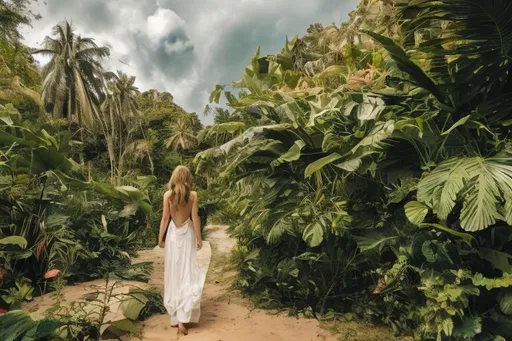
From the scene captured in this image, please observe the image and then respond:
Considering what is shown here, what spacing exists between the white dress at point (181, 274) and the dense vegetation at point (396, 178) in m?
0.98

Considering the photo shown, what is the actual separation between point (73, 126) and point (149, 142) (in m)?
6.68

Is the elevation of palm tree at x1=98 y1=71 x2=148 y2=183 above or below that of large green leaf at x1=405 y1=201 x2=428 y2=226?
Result: above

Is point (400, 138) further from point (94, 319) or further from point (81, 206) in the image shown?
point (81, 206)

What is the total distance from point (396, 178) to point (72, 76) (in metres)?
26.8

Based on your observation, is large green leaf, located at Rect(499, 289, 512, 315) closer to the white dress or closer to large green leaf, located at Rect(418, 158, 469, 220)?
large green leaf, located at Rect(418, 158, 469, 220)

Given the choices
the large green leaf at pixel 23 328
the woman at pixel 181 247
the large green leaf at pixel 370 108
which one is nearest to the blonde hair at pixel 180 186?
the woman at pixel 181 247

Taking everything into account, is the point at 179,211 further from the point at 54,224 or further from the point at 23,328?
Answer: the point at 54,224


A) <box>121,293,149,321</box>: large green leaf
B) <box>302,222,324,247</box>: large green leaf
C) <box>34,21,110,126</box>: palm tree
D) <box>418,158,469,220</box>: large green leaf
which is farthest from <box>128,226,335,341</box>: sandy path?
<box>34,21,110,126</box>: palm tree

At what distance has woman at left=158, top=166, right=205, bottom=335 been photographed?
3.75m

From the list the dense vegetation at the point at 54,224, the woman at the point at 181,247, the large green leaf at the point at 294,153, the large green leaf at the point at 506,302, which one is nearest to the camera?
the large green leaf at the point at 506,302

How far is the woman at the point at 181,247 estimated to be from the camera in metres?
3.75

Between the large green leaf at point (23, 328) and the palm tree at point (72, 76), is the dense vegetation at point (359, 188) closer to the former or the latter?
the large green leaf at point (23, 328)

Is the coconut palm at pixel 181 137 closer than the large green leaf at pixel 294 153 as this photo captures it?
No

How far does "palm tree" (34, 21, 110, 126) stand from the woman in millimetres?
23317
